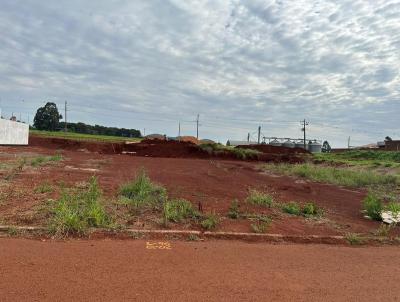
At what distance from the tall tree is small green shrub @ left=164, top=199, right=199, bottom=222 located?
94.9 metres

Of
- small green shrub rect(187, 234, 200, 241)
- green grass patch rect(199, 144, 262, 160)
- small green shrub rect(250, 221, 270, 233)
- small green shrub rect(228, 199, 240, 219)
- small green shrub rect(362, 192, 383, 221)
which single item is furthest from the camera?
green grass patch rect(199, 144, 262, 160)

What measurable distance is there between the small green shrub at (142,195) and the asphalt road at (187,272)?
2.42 m

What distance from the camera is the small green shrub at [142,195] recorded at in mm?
8945

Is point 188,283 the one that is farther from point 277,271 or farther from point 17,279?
point 17,279

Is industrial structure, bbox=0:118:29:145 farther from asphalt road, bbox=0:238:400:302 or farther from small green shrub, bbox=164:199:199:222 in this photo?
asphalt road, bbox=0:238:400:302

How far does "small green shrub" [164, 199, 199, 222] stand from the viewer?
26.2 feet

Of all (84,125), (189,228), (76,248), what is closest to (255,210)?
Answer: (189,228)

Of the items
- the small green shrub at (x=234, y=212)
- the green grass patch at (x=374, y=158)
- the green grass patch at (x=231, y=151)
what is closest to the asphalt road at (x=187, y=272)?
the small green shrub at (x=234, y=212)

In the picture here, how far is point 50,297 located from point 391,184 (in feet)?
67.3

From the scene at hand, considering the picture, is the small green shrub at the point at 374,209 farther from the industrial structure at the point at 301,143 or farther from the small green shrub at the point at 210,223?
the industrial structure at the point at 301,143

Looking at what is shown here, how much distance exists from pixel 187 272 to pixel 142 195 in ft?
15.7

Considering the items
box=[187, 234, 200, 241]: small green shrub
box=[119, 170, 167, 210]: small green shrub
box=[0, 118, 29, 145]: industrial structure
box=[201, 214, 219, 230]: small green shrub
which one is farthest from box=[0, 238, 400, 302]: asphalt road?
box=[0, 118, 29, 145]: industrial structure

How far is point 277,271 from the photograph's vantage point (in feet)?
18.2

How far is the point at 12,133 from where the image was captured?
39.6 m
